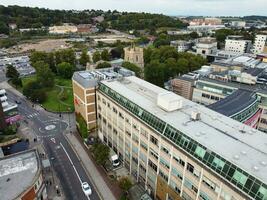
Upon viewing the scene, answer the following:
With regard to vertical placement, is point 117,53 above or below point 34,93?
Answer: above

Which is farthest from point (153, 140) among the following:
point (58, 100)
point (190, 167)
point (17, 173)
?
point (58, 100)

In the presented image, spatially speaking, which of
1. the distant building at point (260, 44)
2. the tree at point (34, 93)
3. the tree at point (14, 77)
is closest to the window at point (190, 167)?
the tree at point (34, 93)

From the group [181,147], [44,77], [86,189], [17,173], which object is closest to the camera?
[181,147]

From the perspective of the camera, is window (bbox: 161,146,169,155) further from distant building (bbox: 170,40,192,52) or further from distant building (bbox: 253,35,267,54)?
distant building (bbox: 253,35,267,54)

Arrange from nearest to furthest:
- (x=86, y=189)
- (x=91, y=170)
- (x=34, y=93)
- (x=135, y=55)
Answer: (x=86, y=189) → (x=91, y=170) → (x=34, y=93) → (x=135, y=55)

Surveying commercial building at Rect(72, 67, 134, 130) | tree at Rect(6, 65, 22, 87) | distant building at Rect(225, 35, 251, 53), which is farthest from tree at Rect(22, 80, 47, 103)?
distant building at Rect(225, 35, 251, 53)

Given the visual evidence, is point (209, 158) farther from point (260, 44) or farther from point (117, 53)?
point (260, 44)
